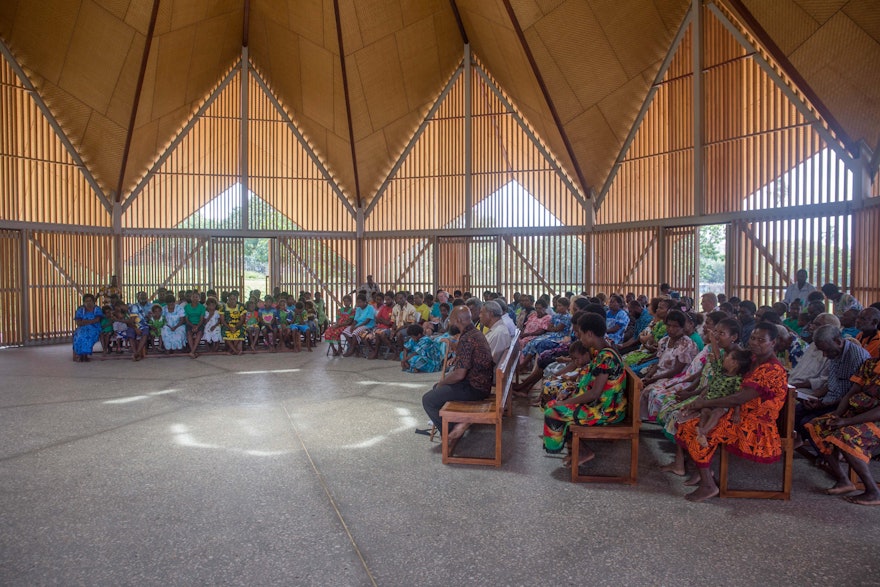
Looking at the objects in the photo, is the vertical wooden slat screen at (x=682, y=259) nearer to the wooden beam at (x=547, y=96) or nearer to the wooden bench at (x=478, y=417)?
the wooden beam at (x=547, y=96)

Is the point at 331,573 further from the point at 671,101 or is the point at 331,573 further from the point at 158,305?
the point at 671,101

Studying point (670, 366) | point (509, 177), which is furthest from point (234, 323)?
point (670, 366)

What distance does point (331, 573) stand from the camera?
11.9 ft

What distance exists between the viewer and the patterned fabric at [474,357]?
20.4ft

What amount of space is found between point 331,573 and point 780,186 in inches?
431

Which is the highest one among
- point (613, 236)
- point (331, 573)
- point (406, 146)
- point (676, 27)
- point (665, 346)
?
point (676, 27)

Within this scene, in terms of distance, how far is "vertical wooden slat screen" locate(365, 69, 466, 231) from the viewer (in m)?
17.4

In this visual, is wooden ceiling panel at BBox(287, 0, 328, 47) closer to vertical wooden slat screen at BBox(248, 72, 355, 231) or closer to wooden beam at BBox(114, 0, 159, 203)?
wooden beam at BBox(114, 0, 159, 203)

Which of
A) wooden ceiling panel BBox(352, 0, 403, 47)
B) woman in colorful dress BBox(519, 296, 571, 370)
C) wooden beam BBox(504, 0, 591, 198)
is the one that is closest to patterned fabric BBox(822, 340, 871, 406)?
woman in colorful dress BBox(519, 296, 571, 370)

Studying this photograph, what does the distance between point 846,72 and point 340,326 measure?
9430 millimetres

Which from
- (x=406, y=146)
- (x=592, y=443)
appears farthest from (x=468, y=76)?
(x=592, y=443)

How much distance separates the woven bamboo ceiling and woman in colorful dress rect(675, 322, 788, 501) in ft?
24.3

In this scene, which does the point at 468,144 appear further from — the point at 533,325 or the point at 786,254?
the point at 786,254

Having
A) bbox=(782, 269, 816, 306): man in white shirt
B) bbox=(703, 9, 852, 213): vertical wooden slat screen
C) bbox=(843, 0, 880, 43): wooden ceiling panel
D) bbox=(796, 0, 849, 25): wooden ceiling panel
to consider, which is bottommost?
bbox=(782, 269, 816, 306): man in white shirt
